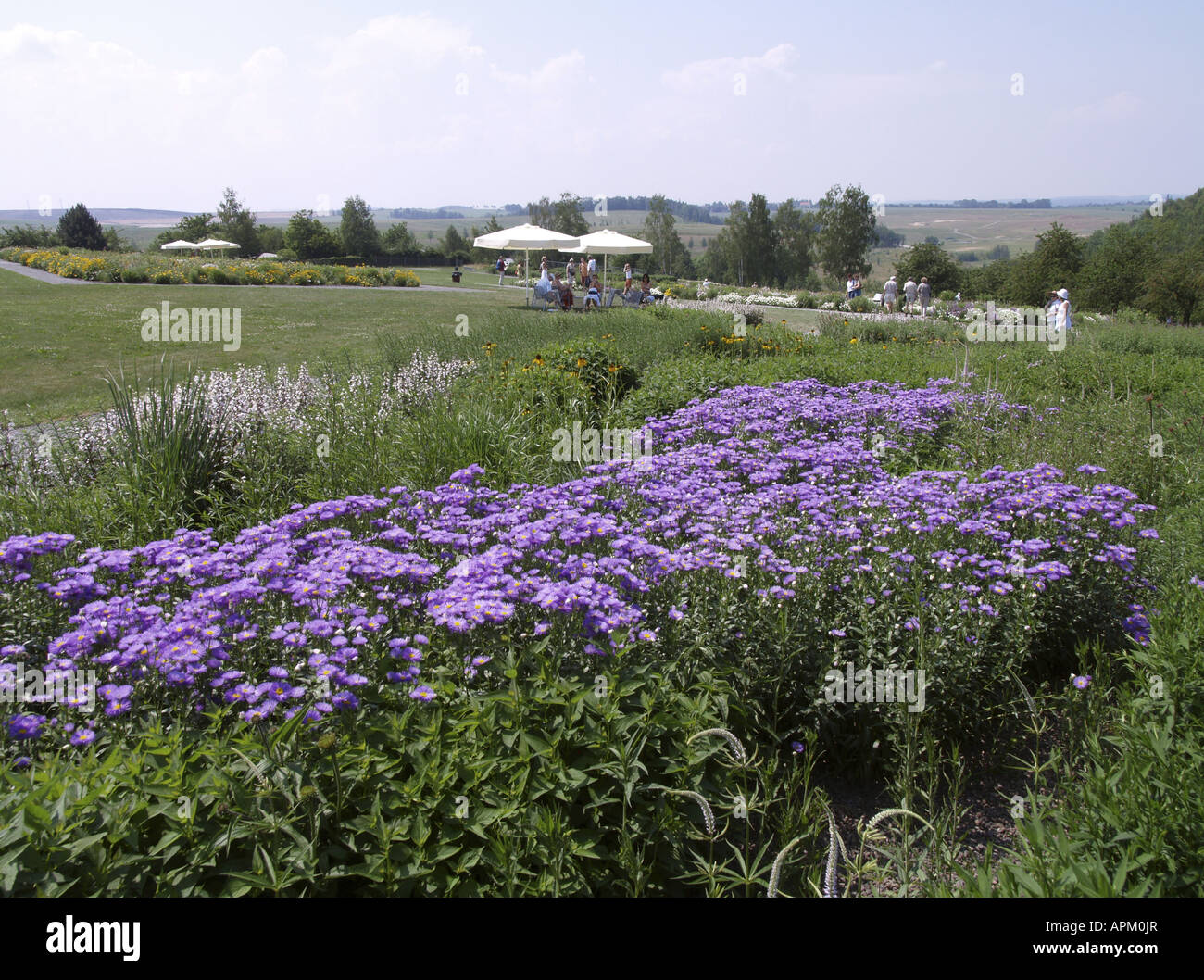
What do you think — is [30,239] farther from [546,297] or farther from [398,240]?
[546,297]

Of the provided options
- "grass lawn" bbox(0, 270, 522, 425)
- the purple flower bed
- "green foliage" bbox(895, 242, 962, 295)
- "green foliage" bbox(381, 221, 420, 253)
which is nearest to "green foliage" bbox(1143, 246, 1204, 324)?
"green foliage" bbox(895, 242, 962, 295)

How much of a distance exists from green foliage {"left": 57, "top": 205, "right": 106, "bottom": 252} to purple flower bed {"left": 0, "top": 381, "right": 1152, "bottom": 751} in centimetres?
5038

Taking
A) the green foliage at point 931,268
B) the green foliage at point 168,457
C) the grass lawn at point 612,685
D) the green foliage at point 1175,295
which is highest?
the green foliage at point 931,268

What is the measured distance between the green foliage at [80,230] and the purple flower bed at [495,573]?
165ft

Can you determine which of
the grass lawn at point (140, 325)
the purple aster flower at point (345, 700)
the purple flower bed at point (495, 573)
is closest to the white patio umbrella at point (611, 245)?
the grass lawn at point (140, 325)

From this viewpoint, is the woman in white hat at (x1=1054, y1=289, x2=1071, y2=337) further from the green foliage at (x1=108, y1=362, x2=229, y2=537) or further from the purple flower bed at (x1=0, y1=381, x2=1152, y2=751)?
the green foliage at (x1=108, y1=362, x2=229, y2=537)

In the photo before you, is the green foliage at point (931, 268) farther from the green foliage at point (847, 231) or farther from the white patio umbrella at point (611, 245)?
the white patio umbrella at point (611, 245)

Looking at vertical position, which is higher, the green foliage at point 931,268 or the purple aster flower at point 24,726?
the green foliage at point 931,268

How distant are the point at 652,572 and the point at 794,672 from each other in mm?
733

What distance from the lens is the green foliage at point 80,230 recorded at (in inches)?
1742

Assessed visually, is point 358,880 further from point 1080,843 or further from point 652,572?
point 1080,843

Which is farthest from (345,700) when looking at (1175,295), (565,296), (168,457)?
(1175,295)

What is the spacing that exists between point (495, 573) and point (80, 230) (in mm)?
54056

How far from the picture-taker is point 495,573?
9.56 ft
